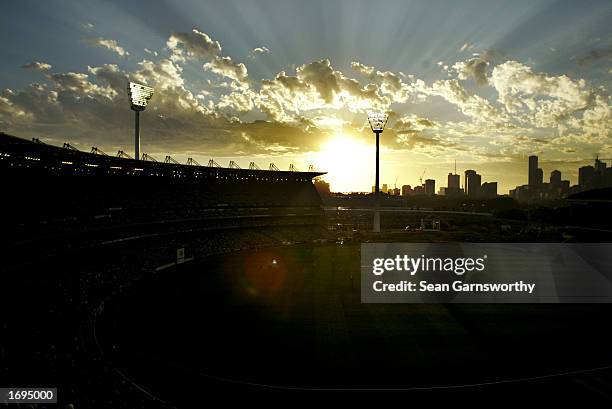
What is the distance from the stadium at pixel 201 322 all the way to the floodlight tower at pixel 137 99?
692 inches

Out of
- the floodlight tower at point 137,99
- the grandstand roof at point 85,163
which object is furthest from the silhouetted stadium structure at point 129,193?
the floodlight tower at point 137,99

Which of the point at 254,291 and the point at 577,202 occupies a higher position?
the point at 577,202

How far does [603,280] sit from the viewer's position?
141ft

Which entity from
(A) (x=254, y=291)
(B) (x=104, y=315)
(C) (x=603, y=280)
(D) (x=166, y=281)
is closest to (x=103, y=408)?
(B) (x=104, y=315)

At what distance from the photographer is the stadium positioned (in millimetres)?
18328

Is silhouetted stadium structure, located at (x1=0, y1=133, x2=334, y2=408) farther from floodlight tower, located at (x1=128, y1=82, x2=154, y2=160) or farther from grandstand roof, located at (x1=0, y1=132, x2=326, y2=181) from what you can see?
floodlight tower, located at (x1=128, y1=82, x2=154, y2=160)

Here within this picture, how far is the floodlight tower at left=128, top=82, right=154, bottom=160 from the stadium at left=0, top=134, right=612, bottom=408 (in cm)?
1756

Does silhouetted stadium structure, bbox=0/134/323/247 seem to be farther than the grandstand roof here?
Yes

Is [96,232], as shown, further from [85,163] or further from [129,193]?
[129,193]

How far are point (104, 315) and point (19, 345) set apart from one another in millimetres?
7419

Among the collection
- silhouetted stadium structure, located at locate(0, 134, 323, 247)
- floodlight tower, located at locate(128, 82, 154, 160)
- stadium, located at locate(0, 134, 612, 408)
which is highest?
floodlight tower, located at locate(128, 82, 154, 160)

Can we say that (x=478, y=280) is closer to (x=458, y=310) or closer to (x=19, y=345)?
(x=458, y=310)

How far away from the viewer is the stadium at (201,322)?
18328 mm

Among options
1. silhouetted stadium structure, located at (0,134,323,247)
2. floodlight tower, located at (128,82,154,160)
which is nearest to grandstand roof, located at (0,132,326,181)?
silhouetted stadium structure, located at (0,134,323,247)
